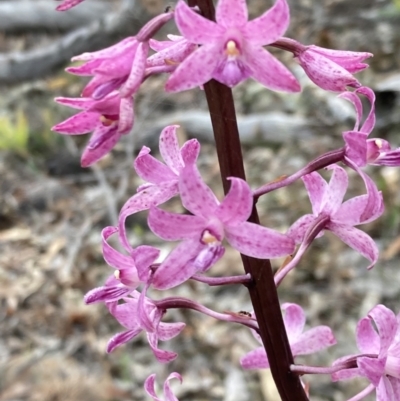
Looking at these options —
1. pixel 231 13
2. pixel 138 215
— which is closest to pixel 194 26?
pixel 231 13

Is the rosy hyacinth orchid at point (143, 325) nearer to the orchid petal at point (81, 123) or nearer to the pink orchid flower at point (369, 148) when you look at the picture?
the orchid petal at point (81, 123)

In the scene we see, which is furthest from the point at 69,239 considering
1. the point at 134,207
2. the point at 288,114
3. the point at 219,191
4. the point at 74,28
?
the point at 134,207

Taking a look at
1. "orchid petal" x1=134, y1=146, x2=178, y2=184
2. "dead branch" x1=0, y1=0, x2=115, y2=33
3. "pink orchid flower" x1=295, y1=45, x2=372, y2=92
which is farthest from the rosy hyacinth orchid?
"dead branch" x1=0, y1=0, x2=115, y2=33

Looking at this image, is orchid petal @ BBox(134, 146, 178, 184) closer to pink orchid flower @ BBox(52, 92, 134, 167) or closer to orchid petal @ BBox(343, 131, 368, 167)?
pink orchid flower @ BBox(52, 92, 134, 167)

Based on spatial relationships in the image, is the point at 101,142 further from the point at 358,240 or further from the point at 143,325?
the point at 358,240

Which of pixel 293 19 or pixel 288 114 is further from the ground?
pixel 293 19

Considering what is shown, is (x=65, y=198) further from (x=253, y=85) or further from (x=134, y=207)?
(x=134, y=207)
